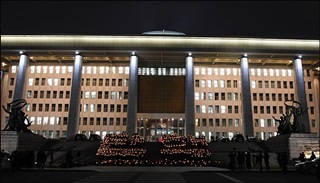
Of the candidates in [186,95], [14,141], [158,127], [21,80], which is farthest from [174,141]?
[21,80]

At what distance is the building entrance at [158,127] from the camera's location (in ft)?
207

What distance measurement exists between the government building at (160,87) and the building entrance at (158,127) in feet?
0.67

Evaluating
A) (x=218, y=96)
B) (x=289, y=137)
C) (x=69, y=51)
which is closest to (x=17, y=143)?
(x=69, y=51)

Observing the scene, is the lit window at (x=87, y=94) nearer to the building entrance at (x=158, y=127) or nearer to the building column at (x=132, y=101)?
the building entrance at (x=158, y=127)

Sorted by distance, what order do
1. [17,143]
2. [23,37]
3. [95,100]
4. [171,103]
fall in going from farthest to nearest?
[95,100]
[171,103]
[23,37]
[17,143]

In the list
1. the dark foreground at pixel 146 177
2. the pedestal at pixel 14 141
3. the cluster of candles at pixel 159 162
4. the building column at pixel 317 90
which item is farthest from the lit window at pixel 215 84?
the dark foreground at pixel 146 177

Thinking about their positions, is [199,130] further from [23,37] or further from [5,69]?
[5,69]

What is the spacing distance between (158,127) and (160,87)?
831 cm

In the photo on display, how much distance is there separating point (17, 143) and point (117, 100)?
33.6 metres

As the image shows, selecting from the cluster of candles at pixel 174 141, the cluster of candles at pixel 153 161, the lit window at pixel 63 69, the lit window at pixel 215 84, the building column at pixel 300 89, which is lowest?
the cluster of candles at pixel 153 161

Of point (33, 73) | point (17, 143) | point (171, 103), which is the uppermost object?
point (33, 73)

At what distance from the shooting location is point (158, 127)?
208 ft

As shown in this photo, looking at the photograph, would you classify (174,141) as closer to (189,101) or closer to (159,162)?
(159,162)

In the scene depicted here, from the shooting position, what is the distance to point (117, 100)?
2645 inches
